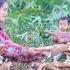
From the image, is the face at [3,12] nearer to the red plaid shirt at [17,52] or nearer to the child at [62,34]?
the red plaid shirt at [17,52]

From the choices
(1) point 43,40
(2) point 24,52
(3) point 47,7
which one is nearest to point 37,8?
(3) point 47,7

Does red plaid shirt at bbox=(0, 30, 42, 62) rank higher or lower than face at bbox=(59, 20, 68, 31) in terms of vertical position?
lower

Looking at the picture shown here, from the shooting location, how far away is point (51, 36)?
6.33 feet

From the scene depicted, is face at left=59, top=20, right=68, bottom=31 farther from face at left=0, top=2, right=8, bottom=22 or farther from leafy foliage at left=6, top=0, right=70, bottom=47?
face at left=0, top=2, right=8, bottom=22

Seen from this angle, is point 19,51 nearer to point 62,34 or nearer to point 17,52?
point 17,52

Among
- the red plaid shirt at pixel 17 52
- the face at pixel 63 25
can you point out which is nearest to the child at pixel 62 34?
the face at pixel 63 25

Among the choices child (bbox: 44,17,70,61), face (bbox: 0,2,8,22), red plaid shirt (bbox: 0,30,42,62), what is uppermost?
face (bbox: 0,2,8,22)

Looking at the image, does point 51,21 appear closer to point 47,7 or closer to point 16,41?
point 47,7

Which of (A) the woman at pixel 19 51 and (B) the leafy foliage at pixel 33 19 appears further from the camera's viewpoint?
(B) the leafy foliage at pixel 33 19

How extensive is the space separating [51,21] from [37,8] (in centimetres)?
11

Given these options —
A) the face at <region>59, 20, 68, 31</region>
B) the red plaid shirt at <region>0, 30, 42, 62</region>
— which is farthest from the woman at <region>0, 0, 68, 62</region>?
the face at <region>59, 20, 68, 31</region>

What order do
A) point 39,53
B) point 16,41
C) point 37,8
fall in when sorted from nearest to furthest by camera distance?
point 39,53 < point 16,41 < point 37,8

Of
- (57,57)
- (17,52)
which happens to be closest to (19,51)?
(17,52)

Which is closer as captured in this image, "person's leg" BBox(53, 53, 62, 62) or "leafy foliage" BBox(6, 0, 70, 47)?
"person's leg" BBox(53, 53, 62, 62)
